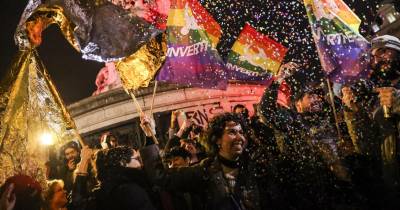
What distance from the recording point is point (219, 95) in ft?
50.2

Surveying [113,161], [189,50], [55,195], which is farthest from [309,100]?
[55,195]

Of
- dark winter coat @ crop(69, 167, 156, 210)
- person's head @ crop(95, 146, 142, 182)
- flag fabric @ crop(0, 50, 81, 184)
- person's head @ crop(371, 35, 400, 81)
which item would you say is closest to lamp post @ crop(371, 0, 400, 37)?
person's head @ crop(371, 35, 400, 81)

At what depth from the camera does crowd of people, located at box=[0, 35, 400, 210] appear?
11.6ft

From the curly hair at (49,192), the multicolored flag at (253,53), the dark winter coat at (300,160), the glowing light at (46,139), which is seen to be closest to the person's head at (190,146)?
the dark winter coat at (300,160)

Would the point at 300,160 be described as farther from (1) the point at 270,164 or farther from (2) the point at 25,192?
(2) the point at 25,192

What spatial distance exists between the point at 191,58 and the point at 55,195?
14.0 ft

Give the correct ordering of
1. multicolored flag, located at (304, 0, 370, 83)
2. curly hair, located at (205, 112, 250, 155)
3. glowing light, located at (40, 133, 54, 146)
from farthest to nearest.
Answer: multicolored flag, located at (304, 0, 370, 83) → glowing light, located at (40, 133, 54, 146) → curly hair, located at (205, 112, 250, 155)

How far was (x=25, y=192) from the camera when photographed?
3838 millimetres

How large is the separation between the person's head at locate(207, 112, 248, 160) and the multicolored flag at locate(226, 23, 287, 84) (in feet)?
19.2

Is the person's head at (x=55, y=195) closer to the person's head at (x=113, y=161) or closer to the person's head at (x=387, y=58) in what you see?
the person's head at (x=113, y=161)

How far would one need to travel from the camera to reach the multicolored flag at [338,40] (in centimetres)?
606

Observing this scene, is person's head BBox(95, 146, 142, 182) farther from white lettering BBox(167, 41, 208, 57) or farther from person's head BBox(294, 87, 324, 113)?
white lettering BBox(167, 41, 208, 57)

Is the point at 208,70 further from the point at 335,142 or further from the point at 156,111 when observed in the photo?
the point at 156,111

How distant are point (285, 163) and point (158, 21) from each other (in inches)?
636
